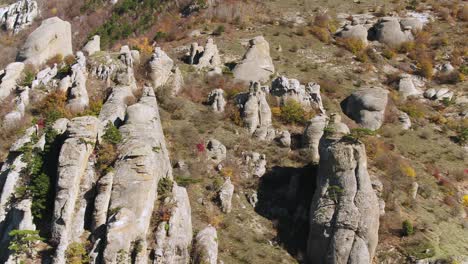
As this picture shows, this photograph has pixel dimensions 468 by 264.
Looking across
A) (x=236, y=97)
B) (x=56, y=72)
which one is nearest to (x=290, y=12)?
(x=236, y=97)

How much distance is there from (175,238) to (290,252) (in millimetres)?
6850

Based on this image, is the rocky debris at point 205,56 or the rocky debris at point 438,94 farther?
the rocky debris at point 438,94

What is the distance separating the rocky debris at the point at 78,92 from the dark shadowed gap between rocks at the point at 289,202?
486 inches

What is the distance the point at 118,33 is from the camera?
7412cm

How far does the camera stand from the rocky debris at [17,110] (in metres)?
29.3

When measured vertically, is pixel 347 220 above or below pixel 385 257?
above

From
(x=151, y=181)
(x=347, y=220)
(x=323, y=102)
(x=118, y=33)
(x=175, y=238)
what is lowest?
(x=118, y=33)

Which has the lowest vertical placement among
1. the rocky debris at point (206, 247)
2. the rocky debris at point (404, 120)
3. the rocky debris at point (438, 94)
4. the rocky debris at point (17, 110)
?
the rocky debris at point (438, 94)

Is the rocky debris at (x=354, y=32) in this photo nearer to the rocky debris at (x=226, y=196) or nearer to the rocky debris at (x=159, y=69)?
the rocky debris at (x=159, y=69)

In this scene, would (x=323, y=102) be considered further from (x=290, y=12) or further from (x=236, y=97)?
→ (x=290, y=12)

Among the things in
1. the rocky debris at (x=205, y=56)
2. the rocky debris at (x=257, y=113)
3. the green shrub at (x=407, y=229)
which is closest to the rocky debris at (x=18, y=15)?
the rocky debris at (x=205, y=56)

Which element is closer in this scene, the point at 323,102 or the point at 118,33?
the point at 323,102

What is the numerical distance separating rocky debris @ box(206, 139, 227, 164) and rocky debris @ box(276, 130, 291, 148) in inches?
158

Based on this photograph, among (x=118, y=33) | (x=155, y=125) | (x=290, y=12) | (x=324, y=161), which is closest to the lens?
(x=324, y=161)
